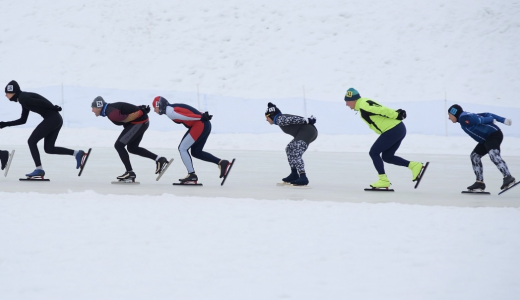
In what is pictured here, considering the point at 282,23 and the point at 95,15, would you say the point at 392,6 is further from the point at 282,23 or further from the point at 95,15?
the point at 95,15

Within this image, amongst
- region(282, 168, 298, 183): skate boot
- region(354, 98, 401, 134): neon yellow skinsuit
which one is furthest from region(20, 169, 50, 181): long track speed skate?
region(354, 98, 401, 134): neon yellow skinsuit

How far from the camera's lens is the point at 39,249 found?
4.95m

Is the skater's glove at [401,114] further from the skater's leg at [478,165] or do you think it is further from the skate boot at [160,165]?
→ the skate boot at [160,165]

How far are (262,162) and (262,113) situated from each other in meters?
8.81

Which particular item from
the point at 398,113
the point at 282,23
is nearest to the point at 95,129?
the point at 282,23

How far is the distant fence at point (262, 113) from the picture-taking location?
2116 centimetres

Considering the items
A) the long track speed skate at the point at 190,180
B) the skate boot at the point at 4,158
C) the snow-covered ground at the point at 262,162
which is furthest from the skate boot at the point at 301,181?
the skate boot at the point at 4,158

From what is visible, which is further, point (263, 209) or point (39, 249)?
point (263, 209)

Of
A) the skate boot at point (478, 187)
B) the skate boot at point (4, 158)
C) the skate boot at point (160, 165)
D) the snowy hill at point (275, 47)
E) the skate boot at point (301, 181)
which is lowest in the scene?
the skate boot at point (478, 187)

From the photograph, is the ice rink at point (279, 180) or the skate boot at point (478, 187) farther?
the skate boot at point (478, 187)

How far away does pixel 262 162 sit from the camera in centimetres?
1362

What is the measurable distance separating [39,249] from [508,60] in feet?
91.0

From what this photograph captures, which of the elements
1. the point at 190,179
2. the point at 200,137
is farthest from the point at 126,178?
the point at 200,137

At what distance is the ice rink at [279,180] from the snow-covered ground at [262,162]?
0.05m
